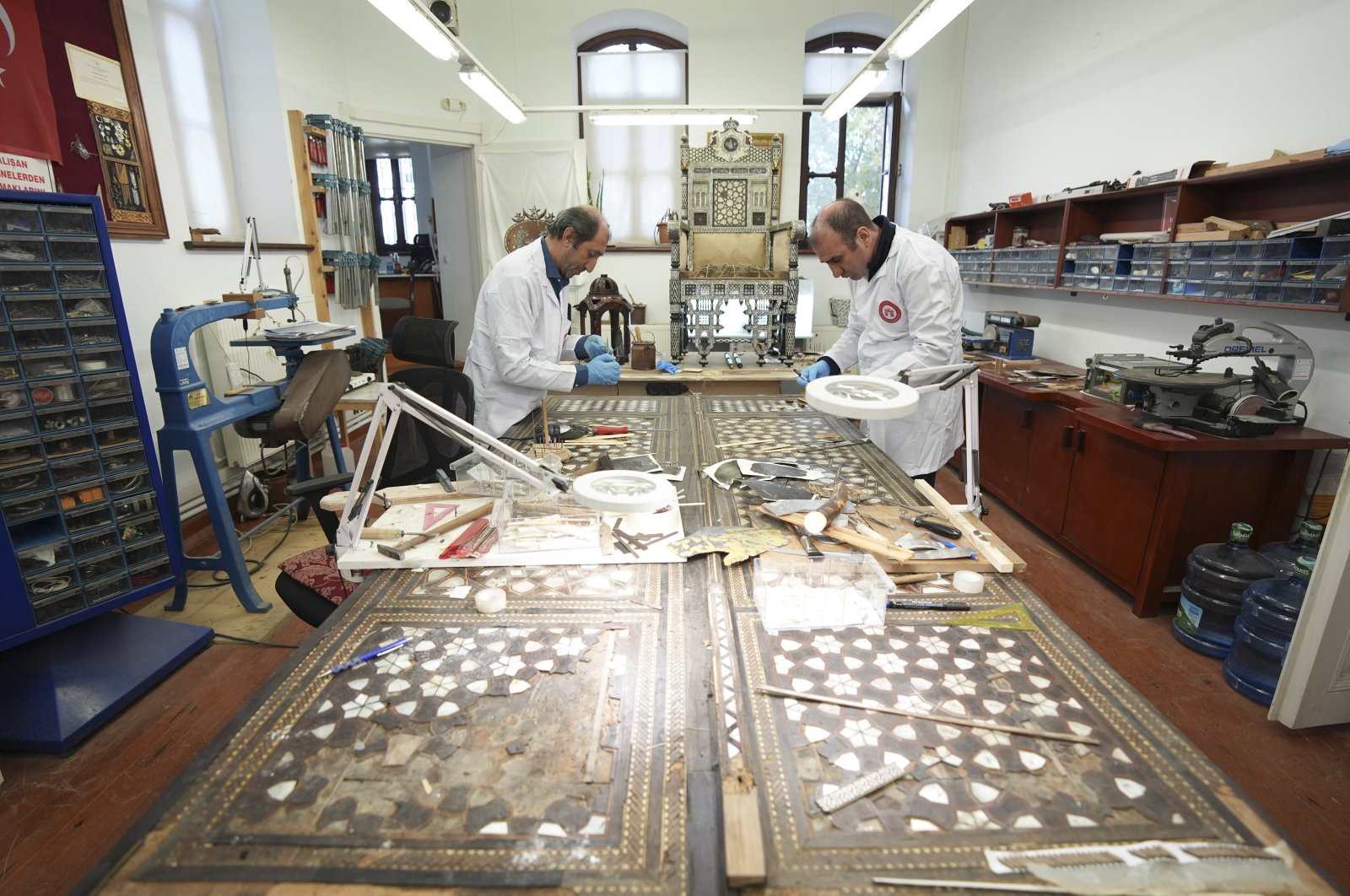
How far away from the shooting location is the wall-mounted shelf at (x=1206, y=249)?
267cm

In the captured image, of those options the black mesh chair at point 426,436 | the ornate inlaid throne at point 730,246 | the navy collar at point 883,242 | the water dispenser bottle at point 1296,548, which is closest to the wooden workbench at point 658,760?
the black mesh chair at point 426,436

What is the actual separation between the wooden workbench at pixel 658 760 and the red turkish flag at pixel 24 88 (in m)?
3.16

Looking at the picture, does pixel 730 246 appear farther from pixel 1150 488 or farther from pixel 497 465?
pixel 497 465

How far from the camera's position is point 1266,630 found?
8.20 feet

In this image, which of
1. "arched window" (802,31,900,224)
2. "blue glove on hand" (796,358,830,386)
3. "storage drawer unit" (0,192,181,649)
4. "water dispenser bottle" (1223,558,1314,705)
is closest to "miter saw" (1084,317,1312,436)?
"water dispenser bottle" (1223,558,1314,705)

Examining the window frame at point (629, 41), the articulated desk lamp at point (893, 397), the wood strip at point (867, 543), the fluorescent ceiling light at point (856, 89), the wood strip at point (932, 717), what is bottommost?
the wood strip at point (932, 717)

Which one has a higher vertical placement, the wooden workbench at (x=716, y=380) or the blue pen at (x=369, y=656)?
the blue pen at (x=369, y=656)

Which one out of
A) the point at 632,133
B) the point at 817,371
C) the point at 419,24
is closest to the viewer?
the point at 817,371

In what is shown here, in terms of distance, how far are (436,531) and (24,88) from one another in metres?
3.14

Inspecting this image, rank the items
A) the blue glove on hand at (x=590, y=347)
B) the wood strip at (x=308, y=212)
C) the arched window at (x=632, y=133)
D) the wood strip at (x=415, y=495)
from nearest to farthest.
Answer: the wood strip at (x=415, y=495), the blue glove on hand at (x=590, y=347), the wood strip at (x=308, y=212), the arched window at (x=632, y=133)

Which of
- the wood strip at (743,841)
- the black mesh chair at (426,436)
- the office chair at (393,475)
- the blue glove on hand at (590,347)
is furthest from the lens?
the blue glove on hand at (590,347)

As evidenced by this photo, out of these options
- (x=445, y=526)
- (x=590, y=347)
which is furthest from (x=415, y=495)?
(x=590, y=347)

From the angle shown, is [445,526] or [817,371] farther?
[817,371]

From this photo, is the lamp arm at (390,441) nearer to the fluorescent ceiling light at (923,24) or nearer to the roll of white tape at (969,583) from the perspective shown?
the roll of white tape at (969,583)
